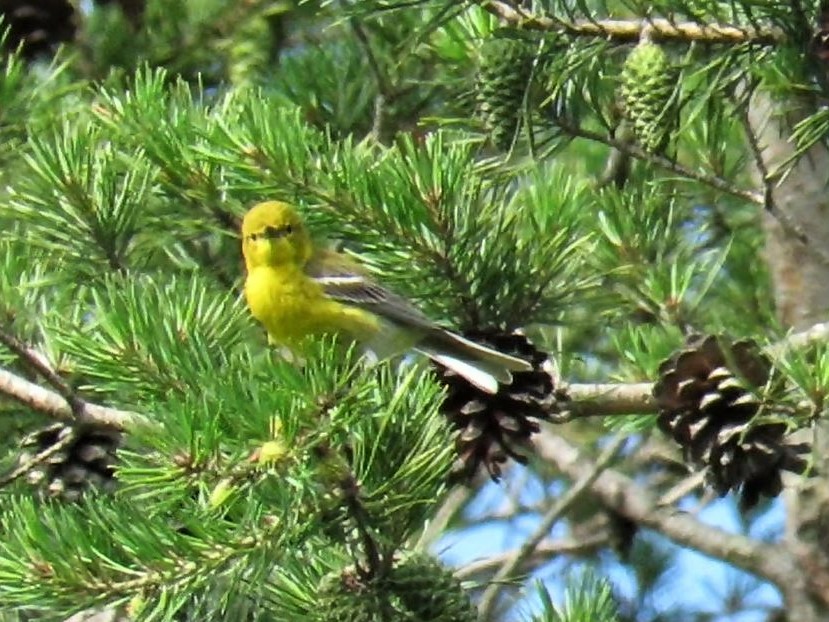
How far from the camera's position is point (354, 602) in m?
1.41

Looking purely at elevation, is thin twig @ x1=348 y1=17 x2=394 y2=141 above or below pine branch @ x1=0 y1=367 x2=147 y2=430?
above

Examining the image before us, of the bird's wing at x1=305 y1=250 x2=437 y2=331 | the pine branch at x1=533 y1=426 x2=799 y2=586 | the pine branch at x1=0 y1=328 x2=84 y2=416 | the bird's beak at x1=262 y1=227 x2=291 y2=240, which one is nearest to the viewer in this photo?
the pine branch at x1=0 y1=328 x2=84 y2=416

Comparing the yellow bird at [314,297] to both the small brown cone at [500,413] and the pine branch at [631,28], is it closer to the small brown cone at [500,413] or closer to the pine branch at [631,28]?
the small brown cone at [500,413]

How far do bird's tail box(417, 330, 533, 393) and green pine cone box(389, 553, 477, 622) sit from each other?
29 cm

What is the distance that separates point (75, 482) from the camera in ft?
5.67

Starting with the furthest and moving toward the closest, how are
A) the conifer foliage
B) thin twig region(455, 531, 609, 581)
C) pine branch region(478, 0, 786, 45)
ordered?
thin twig region(455, 531, 609, 581)
pine branch region(478, 0, 786, 45)
the conifer foliage

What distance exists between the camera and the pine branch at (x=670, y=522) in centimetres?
236

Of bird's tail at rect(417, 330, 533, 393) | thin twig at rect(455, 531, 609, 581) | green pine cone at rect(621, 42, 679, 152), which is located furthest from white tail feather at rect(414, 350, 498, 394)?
thin twig at rect(455, 531, 609, 581)

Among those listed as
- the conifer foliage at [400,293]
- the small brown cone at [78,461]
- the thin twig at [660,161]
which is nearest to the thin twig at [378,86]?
the conifer foliage at [400,293]

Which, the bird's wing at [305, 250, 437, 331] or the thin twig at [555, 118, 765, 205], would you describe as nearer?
the thin twig at [555, 118, 765, 205]

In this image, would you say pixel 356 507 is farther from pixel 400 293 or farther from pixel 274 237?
pixel 274 237

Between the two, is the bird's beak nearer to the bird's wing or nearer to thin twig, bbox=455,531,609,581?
the bird's wing

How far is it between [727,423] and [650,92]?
33 cm

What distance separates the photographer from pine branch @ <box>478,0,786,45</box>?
150cm
